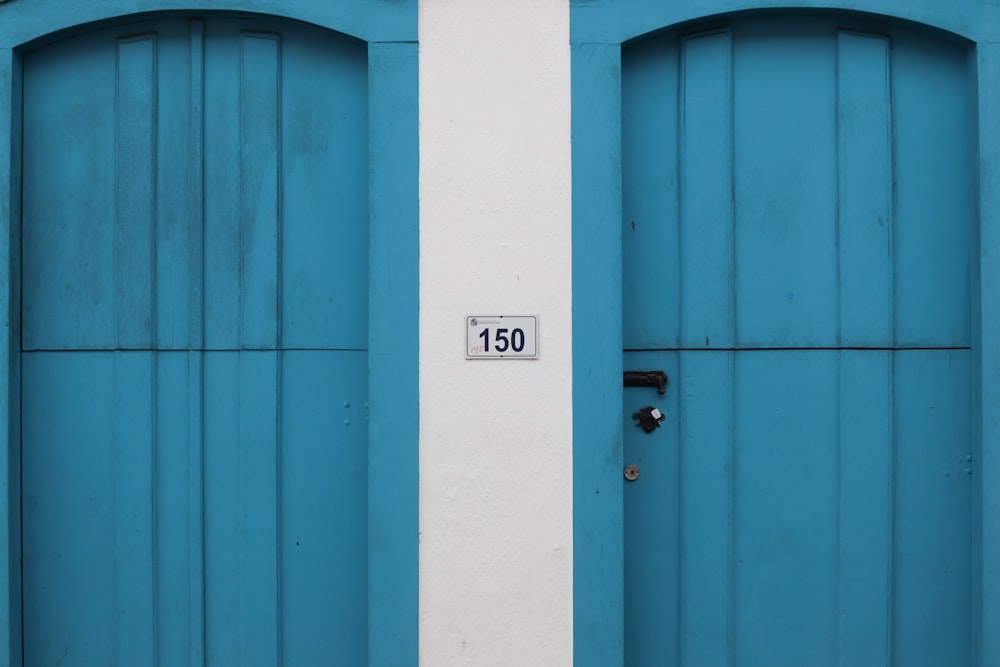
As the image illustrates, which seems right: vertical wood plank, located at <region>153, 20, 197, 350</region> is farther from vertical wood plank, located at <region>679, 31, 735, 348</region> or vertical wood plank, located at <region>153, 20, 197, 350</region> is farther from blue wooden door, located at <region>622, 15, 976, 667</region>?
vertical wood plank, located at <region>679, 31, 735, 348</region>

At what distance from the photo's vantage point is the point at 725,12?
2965 millimetres

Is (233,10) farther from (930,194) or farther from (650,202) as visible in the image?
(930,194)

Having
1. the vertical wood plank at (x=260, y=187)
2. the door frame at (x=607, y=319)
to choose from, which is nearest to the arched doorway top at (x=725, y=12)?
the door frame at (x=607, y=319)

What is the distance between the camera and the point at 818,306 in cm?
310

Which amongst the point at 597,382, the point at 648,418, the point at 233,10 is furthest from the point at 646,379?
the point at 233,10

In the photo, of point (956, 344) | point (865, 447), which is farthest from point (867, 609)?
point (956, 344)

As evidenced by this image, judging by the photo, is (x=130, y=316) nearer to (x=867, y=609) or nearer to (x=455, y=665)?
(x=455, y=665)

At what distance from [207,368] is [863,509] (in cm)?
258

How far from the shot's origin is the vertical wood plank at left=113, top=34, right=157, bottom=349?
314cm

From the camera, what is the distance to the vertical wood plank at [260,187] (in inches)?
123

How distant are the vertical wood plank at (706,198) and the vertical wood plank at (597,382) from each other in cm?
34

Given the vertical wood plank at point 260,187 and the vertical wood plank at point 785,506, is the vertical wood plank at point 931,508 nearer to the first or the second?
the vertical wood plank at point 785,506

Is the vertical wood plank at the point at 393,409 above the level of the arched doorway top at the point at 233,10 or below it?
below

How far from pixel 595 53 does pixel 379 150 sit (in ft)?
2.83
